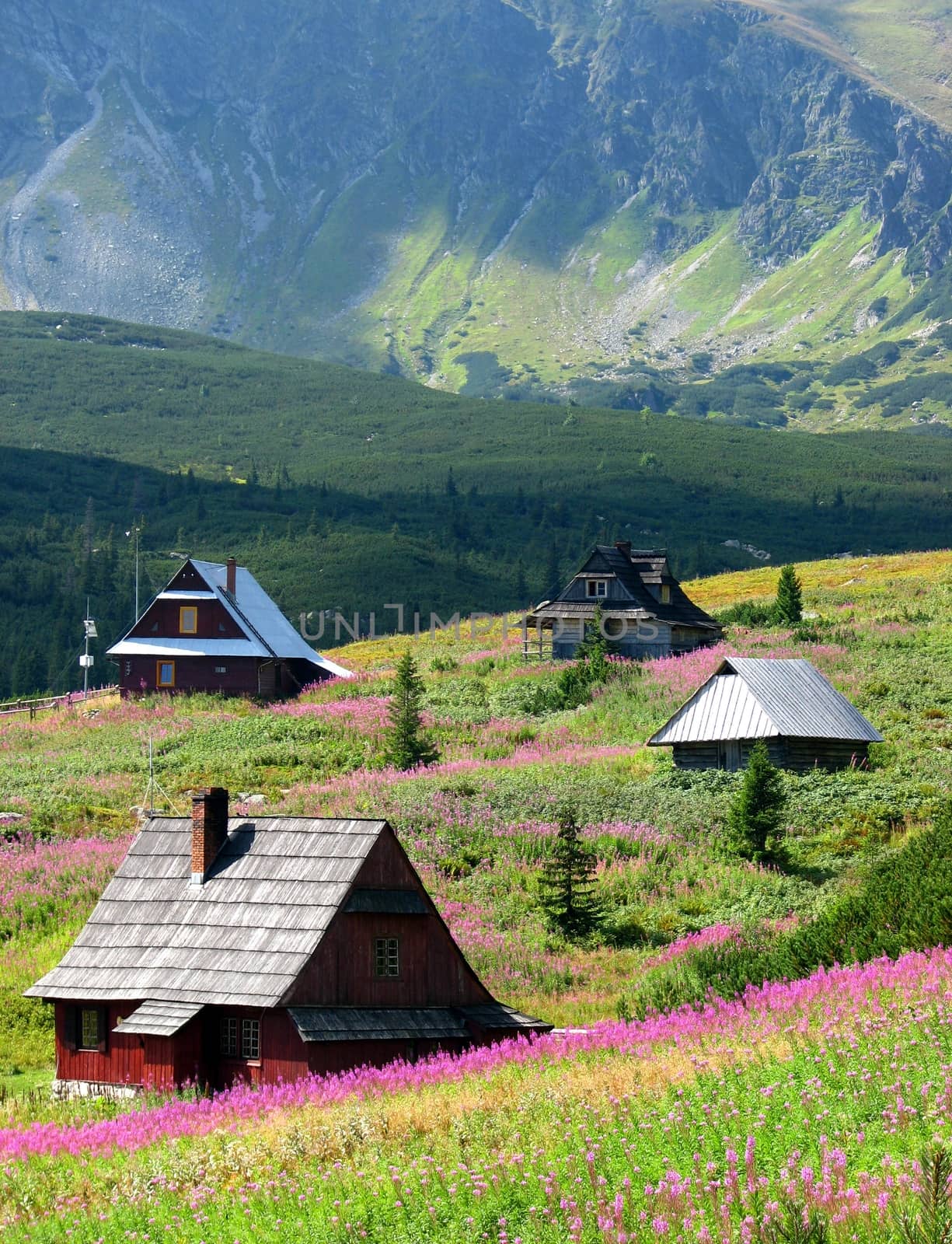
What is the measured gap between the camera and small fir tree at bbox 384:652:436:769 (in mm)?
51750

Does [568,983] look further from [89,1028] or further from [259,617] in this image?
[259,617]

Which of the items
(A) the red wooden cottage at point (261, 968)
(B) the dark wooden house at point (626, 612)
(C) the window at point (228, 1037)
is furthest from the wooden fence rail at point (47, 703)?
(C) the window at point (228, 1037)

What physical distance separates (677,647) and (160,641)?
882 inches

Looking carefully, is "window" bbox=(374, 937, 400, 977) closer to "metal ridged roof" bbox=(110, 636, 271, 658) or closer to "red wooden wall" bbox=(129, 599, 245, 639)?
"metal ridged roof" bbox=(110, 636, 271, 658)

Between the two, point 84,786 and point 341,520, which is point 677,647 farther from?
point 341,520

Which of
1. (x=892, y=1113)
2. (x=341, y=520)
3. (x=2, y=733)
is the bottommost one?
(x=892, y=1113)

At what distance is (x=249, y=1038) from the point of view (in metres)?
25.8

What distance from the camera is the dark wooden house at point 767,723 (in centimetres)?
4559

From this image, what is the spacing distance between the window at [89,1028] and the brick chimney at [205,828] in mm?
2461

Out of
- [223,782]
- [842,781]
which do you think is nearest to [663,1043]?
[842,781]

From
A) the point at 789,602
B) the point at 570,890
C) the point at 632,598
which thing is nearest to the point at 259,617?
the point at 632,598

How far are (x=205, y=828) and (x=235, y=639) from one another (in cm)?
5023

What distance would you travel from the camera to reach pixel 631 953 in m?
32.7

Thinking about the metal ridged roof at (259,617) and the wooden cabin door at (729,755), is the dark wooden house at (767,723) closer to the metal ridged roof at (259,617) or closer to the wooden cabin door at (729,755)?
the wooden cabin door at (729,755)
